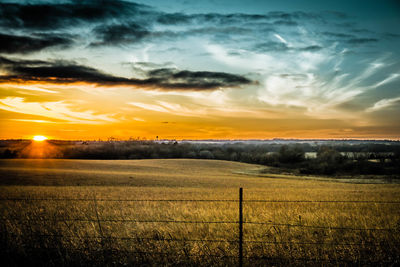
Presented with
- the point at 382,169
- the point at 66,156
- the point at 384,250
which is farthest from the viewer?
the point at 66,156

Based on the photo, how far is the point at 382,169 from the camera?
75.0 meters

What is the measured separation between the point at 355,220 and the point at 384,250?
413 centimetres

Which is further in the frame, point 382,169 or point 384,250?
point 382,169

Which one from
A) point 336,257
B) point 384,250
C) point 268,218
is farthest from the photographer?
point 268,218

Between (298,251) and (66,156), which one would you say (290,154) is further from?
(298,251)

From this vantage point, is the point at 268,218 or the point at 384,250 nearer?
the point at 384,250

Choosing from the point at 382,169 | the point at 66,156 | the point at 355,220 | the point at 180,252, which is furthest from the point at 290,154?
the point at 180,252

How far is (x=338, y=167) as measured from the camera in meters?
79.8

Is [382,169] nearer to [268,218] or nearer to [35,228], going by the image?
[268,218]

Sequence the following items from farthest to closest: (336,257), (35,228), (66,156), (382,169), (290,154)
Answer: (290,154)
(66,156)
(382,169)
(35,228)
(336,257)

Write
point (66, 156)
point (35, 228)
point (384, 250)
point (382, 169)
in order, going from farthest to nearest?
point (66, 156) → point (382, 169) → point (35, 228) → point (384, 250)

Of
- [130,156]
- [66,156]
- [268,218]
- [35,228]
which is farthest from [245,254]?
[130,156]

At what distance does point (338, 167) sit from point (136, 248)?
84406 millimetres

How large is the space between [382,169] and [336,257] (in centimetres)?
8316
